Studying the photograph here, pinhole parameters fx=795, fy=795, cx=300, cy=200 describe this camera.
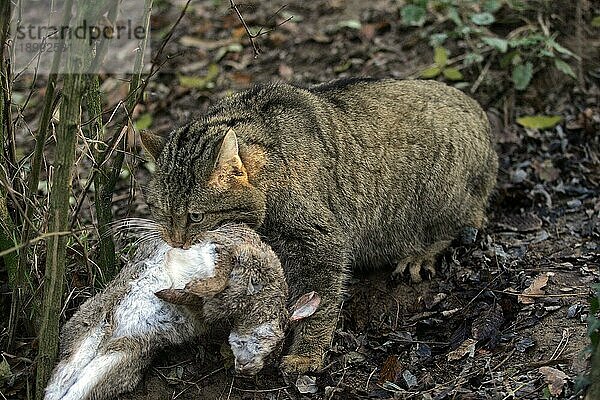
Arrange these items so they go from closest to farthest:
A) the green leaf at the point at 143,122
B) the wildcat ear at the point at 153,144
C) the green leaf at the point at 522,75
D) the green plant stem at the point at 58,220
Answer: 1. the green plant stem at the point at 58,220
2. the wildcat ear at the point at 153,144
3. the green leaf at the point at 522,75
4. the green leaf at the point at 143,122

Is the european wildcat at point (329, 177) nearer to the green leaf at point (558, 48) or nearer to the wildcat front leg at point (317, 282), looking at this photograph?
the wildcat front leg at point (317, 282)

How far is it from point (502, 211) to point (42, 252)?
10.8 ft

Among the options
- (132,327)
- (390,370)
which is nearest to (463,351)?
(390,370)

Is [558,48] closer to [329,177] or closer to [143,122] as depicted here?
[329,177]

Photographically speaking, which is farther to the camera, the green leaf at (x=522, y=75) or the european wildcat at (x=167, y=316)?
the green leaf at (x=522, y=75)

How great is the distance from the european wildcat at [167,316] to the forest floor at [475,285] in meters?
0.31

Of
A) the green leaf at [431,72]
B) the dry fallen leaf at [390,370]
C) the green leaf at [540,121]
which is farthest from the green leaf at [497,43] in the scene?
the dry fallen leaf at [390,370]

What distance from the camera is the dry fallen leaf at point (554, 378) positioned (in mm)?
3732

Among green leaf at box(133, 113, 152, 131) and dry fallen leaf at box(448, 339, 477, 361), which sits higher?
dry fallen leaf at box(448, 339, 477, 361)

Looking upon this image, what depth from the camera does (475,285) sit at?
4898 mm

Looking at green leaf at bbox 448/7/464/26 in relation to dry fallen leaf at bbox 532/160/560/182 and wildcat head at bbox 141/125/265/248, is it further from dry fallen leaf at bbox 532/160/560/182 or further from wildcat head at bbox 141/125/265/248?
wildcat head at bbox 141/125/265/248

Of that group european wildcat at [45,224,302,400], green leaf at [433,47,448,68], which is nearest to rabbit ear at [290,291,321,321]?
european wildcat at [45,224,302,400]

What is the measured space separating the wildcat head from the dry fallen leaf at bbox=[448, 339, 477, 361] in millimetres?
1276

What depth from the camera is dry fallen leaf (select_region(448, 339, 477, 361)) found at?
430cm
